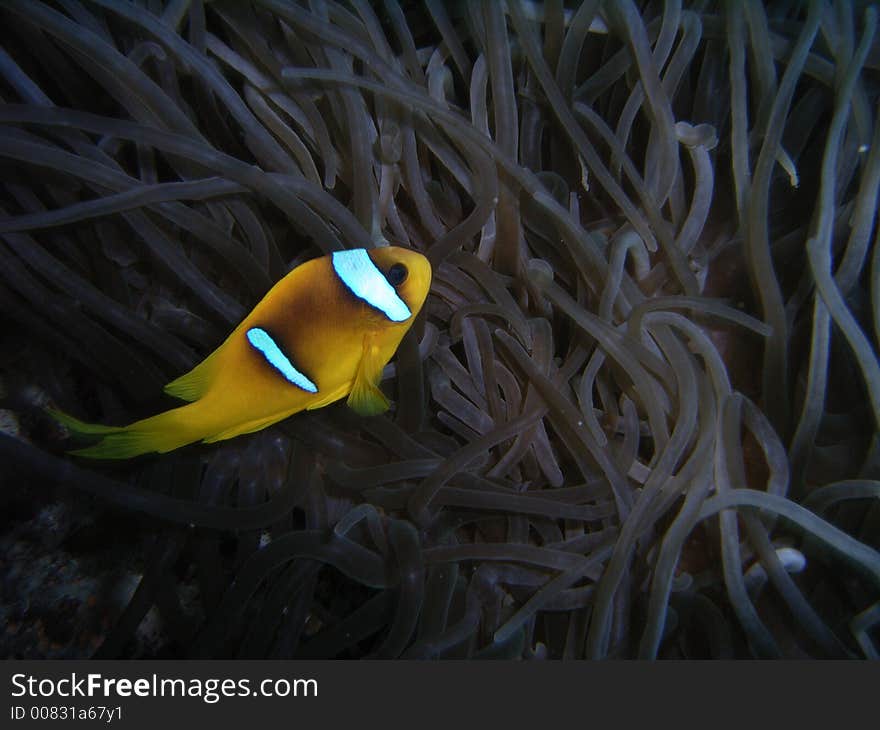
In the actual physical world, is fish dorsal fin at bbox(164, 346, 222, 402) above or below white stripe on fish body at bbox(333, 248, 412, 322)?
below

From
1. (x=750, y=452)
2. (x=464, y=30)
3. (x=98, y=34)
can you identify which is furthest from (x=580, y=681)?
(x=98, y=34)

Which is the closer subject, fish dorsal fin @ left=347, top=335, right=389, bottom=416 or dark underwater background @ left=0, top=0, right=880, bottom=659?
fish dorsal fin @ left=347, top=335, right=389, bottom=416

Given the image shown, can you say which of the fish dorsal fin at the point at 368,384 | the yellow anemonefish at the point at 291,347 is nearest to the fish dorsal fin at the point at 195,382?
the yellow anemonefish at the point at 291,347

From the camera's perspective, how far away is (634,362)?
3.71 feet

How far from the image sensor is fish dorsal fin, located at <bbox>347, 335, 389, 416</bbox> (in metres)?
0.93


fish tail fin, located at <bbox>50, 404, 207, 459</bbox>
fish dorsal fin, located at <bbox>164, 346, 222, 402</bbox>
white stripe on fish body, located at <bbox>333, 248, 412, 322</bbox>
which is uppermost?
white stripe on fish body, located at <bbox>333, 248, 412, 322</bbox>

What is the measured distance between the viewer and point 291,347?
88 centimetres

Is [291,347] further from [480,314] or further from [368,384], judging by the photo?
[480,314]

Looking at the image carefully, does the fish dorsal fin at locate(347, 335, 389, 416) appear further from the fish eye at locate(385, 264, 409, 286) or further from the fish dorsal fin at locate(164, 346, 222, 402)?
the fish dorsal fin at locate(164, 346, 222, 402)

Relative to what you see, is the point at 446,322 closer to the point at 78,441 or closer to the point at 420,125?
the point at 420,125

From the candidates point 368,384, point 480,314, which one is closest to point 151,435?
point 368,384

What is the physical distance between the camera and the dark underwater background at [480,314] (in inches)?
43.2

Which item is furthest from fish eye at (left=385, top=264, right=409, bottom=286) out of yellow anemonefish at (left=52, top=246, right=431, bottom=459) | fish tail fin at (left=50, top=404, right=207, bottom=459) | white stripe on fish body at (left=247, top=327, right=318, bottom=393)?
fish tail fin at (left=50, top=404, right=207, bottom=459)

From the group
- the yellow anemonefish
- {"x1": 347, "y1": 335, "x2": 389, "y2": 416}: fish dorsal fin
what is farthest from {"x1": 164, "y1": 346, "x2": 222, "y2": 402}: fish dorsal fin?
{"x1": 347, "y1": 335, "x2": 389, "y2": 416}: fish dorsal fin
